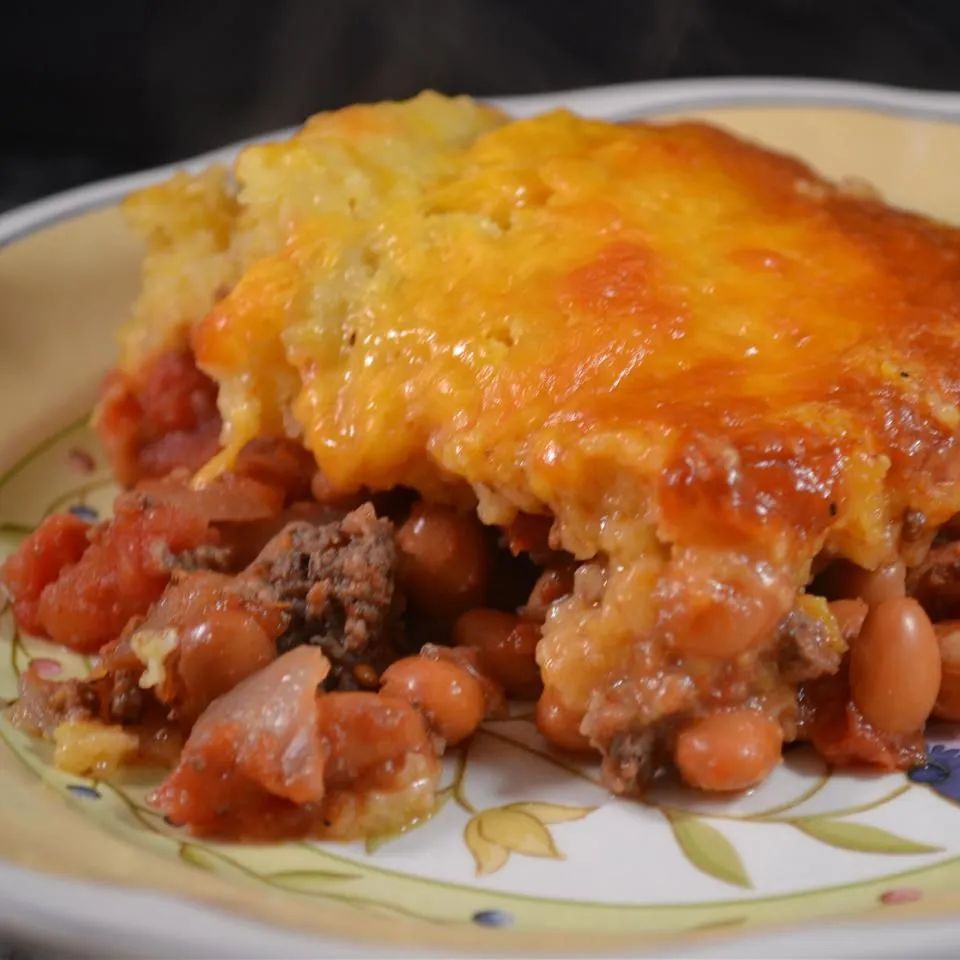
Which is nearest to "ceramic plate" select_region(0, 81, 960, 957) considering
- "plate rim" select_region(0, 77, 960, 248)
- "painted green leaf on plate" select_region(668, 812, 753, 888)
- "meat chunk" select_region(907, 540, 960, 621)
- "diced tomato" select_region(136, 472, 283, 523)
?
"painted green leaf on plate" select_region(668, 812, 753, 888)

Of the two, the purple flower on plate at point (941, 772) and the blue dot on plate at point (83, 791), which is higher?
the purple flower on plate at point (941, 772)

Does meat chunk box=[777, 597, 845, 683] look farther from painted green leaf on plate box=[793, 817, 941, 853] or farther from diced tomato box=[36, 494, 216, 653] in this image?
diced tomato box=[36, 494, 216, 653]

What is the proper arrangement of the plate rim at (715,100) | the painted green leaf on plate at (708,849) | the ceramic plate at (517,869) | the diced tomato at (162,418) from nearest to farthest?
the ceramic plate at (517,869)
the painted green leaf on plate at (708,849)
the diced tomato at (162,418)
the plate rim at (715,100)

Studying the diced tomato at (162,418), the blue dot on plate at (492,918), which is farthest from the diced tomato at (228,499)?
the blue dot on plate at (492,918)

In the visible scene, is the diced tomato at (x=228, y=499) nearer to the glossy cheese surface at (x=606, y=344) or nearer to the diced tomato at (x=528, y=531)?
the glossy cheese surface at (x=606, y=344)

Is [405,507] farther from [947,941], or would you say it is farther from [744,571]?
[947,941]
